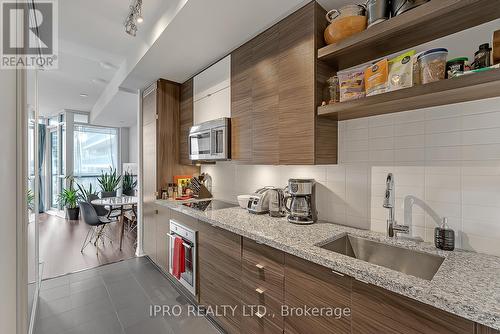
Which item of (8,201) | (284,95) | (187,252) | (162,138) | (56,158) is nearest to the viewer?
(8,201)

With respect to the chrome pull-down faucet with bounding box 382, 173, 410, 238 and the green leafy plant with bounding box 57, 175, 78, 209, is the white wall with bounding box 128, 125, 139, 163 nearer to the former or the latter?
the green leafy plant with bounding box 57, 175, 78, 209

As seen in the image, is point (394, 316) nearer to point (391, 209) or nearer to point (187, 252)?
point (391, 209)

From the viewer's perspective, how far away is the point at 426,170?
127cm

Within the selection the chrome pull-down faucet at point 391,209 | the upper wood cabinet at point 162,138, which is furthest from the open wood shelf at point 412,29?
the upper wood cabinet at point 162,138

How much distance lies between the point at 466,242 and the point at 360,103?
885mm

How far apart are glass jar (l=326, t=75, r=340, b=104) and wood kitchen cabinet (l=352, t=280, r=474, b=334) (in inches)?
41.9

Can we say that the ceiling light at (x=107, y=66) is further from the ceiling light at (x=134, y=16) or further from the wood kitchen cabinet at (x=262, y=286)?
the wood kitchen cabinet at (x=262, y=286)

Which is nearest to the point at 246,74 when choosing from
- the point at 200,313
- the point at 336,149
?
the point at 336,149

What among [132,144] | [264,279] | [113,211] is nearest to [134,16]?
[264,279]

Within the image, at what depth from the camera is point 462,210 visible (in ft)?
3.79

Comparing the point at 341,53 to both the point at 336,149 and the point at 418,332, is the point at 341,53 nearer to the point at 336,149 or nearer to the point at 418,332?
the point at 336,149

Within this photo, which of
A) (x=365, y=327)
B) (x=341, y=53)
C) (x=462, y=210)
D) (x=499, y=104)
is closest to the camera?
(x=365, y=327)

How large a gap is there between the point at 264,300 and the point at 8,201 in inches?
54.7

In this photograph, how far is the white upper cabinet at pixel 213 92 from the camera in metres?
2.24
